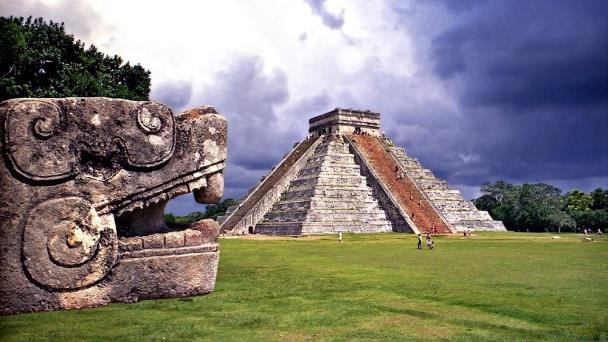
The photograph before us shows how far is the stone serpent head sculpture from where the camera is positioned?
4750mm

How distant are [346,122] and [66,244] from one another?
1838 inches

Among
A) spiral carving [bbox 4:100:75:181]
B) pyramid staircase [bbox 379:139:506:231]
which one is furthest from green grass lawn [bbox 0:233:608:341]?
pyramid staircase [bbox 379:139:506:231]

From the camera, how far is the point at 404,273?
1249 centimetres

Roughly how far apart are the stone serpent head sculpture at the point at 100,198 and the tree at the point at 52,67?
10118 millimetres

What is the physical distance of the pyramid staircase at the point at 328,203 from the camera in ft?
120

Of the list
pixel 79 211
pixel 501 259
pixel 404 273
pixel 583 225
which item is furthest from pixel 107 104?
pixel 583 225

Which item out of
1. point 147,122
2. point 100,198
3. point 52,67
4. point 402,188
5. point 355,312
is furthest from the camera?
point 402,188

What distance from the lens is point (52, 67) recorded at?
56.1 ft

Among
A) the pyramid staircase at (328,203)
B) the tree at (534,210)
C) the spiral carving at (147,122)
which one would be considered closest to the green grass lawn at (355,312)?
the spiral carving at (147,122)

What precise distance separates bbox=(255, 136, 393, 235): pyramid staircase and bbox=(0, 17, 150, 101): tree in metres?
18.6

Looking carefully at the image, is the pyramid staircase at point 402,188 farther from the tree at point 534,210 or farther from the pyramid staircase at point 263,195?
the tree at point 534,210

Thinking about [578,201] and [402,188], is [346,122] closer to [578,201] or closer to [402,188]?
[402,188]

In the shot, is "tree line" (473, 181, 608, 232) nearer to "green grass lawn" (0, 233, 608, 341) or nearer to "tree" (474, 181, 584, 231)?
"tree" (474, 181, 584, 231)

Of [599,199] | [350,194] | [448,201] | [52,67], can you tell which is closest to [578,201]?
[599,199]
